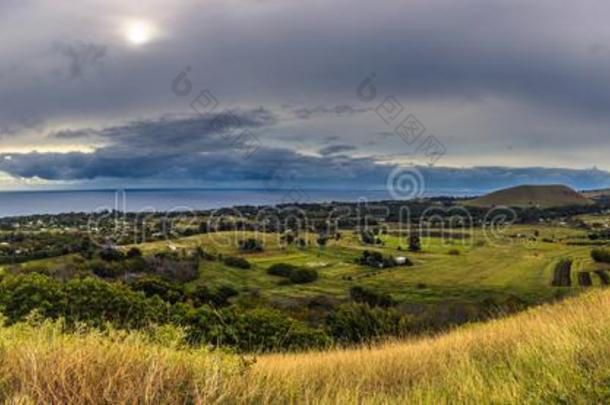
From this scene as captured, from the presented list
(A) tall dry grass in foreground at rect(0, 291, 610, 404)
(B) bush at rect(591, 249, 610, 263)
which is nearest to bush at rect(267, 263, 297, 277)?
(B) bush at rect(591, 249, 610, 263)

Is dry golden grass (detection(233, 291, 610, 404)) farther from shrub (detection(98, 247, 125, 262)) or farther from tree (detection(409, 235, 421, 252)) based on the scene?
tree (detection(409, 235, 421, 252))

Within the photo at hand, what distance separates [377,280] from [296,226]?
169 feet

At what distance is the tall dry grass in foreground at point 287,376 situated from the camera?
191 inches

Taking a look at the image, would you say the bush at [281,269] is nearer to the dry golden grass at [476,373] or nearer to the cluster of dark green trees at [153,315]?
the cluster of dark green trees at [153,315]

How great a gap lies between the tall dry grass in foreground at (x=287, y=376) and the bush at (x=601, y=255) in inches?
3334

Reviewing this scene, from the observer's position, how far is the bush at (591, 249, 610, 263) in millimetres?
81100

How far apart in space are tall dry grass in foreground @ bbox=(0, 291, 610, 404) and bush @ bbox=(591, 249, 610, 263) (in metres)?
84.7

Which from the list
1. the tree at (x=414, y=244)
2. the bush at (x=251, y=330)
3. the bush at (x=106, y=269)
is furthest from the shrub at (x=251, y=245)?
the bush at (x=251, y=330)

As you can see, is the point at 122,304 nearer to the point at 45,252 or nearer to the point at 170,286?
the point at 170,286

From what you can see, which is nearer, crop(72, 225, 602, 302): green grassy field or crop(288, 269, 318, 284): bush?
crop(72, 225, 602, 302): green grassy field

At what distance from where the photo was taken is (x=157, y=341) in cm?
761

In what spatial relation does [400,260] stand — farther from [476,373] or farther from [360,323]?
[476,373]

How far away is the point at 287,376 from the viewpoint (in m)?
6.91

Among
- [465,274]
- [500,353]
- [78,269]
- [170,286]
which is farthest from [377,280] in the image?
[500,353]
